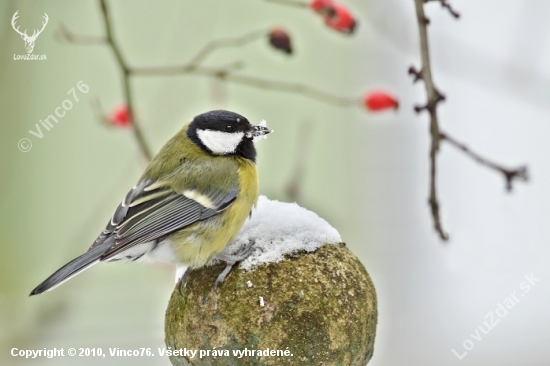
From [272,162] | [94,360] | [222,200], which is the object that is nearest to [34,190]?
[94,360]

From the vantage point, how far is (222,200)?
182cm

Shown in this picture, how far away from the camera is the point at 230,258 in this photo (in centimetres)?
161

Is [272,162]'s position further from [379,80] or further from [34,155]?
[34,155]

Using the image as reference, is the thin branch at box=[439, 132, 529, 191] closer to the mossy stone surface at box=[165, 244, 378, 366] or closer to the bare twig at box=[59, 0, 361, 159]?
the mossy stone surface at box=[165, 244, 378, 366]

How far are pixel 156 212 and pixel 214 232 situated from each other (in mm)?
178

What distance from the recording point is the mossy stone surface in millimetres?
1457

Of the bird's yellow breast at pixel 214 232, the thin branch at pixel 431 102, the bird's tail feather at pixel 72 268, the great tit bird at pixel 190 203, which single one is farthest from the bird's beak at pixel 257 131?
the thin branch at pixel 431 102

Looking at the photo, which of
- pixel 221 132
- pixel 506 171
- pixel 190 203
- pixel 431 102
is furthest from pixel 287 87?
pixel 506 171

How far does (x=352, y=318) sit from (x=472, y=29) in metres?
2.39

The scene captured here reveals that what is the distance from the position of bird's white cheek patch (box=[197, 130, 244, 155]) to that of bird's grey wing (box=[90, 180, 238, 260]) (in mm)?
155

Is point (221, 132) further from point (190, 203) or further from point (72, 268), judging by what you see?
point (72, 268)

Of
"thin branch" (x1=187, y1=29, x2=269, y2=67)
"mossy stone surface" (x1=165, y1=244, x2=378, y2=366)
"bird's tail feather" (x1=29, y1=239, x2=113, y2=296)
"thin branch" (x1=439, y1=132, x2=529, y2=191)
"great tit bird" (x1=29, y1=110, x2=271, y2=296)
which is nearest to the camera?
"thin branch" (x1=439, y1=132, x2=529, y2=191)

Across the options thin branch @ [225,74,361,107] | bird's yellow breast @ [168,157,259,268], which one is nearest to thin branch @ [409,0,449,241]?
thin branch @ [225,74,361,107]

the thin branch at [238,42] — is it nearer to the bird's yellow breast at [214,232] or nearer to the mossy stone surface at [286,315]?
the bird's yellow breast at [214,232]
